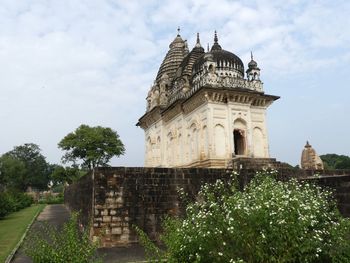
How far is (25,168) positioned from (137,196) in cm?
5711

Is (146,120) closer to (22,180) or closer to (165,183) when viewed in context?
(165,183)

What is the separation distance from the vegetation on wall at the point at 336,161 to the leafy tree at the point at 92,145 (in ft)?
132

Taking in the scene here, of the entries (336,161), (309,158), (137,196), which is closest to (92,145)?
(309,158)

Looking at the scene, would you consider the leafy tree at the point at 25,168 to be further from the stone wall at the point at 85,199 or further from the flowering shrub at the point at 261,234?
the flowering shrub at the point at 261,234

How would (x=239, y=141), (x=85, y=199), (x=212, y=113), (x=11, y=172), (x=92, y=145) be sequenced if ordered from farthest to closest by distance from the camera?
(x=11, y=172), (x=92, y=145), (x=239, y=141), (x=212, y=113), (x=85, y=199)

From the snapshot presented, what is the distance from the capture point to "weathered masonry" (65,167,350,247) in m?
10.1

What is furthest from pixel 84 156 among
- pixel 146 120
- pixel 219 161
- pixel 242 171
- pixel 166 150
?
pixel 242 171

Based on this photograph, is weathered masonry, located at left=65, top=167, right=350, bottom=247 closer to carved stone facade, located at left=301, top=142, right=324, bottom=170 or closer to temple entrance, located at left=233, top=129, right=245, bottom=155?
temple entrance, located at left=233, top=129, right=245, bottom=155

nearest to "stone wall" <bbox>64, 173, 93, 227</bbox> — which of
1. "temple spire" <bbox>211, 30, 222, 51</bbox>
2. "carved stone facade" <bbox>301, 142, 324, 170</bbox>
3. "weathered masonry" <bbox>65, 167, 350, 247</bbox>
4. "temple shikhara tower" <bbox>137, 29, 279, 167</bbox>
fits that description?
"weathered masonry" <bbox>65, 167, 350, 247</bbox>

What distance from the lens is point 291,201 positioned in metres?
5.54

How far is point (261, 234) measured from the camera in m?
5.09

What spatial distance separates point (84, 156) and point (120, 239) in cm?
3212

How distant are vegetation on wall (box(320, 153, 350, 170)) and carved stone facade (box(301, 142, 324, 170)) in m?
42.1

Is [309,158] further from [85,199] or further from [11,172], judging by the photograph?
[11,172]
